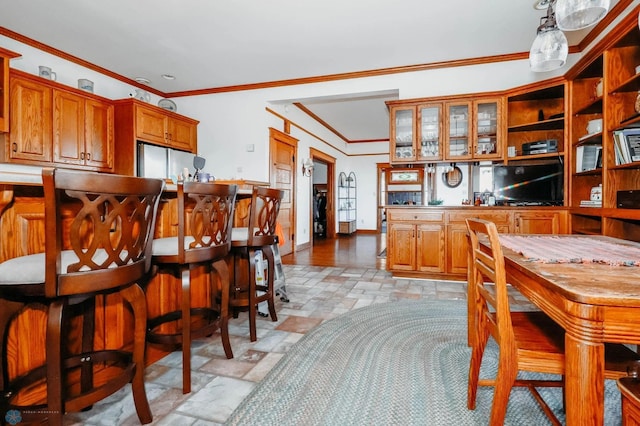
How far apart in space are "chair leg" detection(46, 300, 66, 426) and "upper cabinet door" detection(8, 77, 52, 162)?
10.4 ft

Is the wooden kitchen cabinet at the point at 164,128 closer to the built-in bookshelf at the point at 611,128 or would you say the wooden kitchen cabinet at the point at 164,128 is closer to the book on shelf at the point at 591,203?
the built-in bookshelf at the point at 611,128

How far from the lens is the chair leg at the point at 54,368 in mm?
1054

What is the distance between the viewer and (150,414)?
1394mm

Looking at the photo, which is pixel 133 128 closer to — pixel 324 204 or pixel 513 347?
pixel 513 347

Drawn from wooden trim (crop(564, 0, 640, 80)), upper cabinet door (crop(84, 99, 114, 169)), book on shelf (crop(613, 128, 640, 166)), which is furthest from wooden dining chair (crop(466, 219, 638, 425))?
upper cabinet door (crop(84, 99, 114, 169))

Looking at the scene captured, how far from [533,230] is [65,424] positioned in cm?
415

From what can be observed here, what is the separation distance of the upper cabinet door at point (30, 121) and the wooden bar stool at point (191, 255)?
8.53 ft

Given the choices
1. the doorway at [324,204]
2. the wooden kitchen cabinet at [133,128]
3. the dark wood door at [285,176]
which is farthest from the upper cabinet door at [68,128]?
the doorway at [324,204]

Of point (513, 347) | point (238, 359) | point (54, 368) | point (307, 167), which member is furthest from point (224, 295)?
point (307, 167)

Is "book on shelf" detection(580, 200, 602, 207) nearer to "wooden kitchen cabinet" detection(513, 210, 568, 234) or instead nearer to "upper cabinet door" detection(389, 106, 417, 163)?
"wooden kitchen cabinet" detection(513, 210, 568, 234)

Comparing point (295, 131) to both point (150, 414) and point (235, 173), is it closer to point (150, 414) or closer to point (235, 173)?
point (235, 173)

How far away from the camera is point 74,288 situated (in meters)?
1.06

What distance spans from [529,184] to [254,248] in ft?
11.6

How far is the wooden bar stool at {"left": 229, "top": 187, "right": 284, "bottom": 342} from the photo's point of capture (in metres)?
2.20
